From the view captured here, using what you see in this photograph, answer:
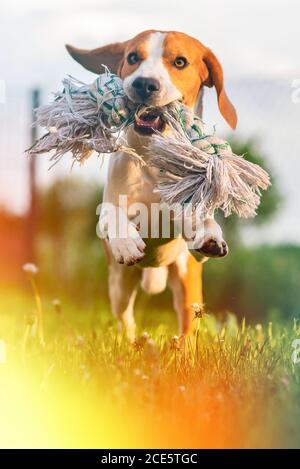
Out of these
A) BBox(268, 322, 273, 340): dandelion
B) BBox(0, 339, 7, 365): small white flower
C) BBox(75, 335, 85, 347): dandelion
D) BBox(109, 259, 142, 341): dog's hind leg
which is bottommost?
BBox(0, 339, 7, 365): small white flower

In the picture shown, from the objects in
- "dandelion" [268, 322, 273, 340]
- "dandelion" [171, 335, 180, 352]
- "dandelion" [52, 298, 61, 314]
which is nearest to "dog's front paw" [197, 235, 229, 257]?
"dandelion" [171, 335, 180, 352]

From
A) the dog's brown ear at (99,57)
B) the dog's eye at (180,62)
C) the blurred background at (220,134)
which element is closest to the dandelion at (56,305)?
the blurred background at (220,134)

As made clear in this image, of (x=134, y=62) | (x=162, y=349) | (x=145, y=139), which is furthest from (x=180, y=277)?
(x=134, y=62)

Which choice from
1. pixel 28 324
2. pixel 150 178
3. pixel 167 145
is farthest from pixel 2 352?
pixel 167 145

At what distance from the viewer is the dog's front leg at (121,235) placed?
233 cm

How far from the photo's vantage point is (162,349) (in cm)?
248

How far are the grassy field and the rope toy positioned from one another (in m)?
0.44

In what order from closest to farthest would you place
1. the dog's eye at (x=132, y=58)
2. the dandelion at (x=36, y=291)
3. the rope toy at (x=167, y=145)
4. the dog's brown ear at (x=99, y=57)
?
the rope toy at (x=167, y=145) < the dog's eye at (x=132, y=58) < the dog's brown ear at (x=99, y=57) < the dandelion at (x=36, y=291)

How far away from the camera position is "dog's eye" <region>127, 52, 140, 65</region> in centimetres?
237

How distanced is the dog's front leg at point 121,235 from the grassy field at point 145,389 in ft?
0.91

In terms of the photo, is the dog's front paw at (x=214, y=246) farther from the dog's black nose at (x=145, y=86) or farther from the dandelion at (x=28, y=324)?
the dandelion at (x=28, y=324)

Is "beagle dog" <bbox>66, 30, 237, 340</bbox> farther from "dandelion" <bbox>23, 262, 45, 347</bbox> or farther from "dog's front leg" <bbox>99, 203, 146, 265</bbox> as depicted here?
"dandelion" <bbox>23, 262, 45, 347</bbox>

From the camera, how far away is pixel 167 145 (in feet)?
7.45
